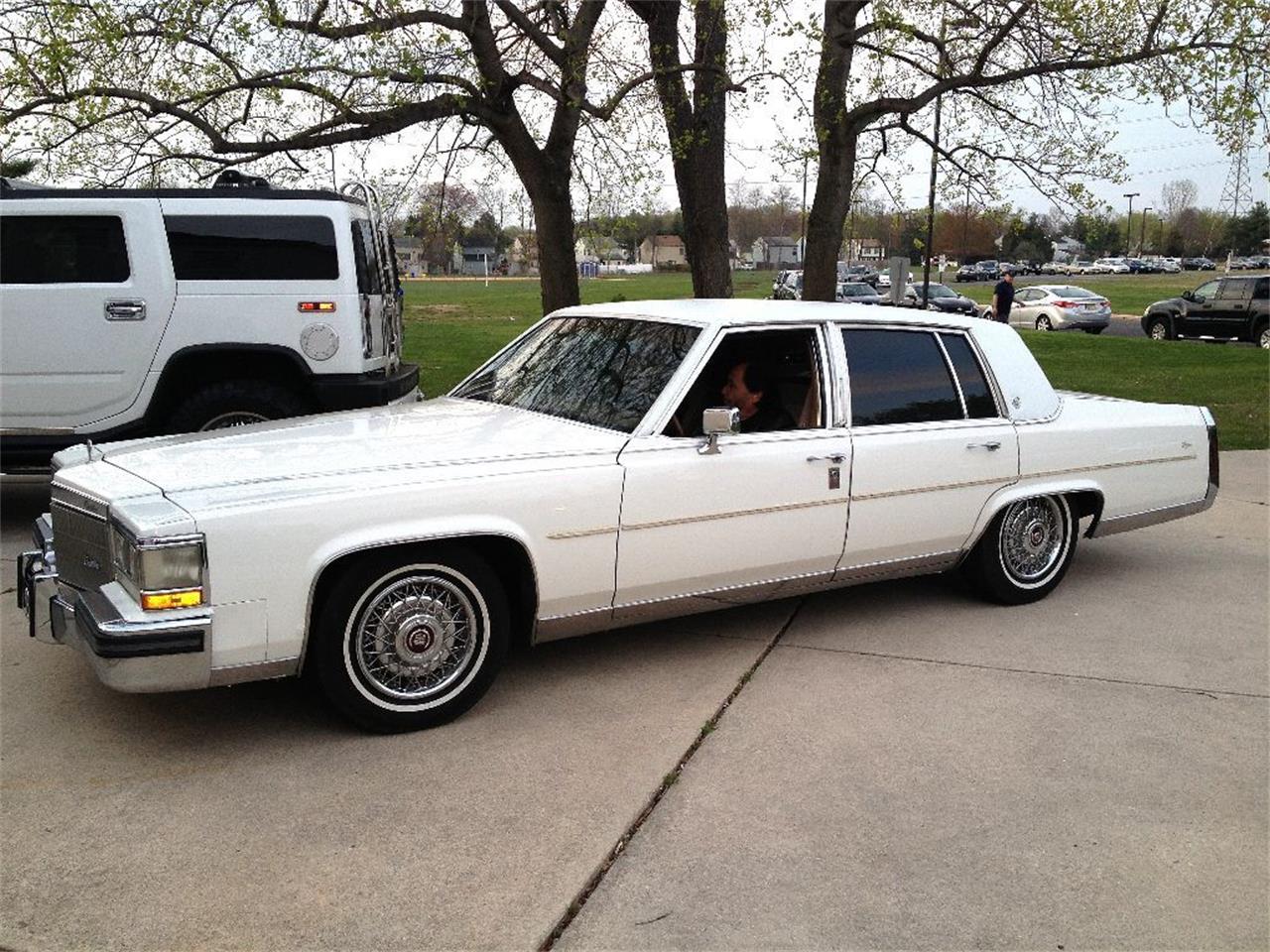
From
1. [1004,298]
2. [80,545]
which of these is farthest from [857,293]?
[80,545]

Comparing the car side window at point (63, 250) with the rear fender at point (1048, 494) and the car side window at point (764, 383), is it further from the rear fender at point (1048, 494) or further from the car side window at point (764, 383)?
the rear fender at point (1048, 494)

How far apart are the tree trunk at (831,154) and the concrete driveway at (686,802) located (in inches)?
339

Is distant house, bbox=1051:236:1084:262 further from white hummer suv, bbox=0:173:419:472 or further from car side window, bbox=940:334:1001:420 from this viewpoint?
car side window, bbox=940:334:1001:420

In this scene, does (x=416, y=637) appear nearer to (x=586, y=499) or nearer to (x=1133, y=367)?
(x=586, y=499)

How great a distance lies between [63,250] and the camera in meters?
7.13

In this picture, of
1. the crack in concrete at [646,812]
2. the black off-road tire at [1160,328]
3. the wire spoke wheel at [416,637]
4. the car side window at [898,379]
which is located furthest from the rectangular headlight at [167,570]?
the black off-road tire at [1160,328]

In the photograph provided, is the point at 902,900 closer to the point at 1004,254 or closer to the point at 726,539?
the point at 726,539

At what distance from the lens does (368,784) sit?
3682 mm

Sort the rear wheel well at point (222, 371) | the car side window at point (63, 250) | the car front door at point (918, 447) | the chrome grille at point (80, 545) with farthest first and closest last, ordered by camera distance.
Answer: the rear wheel well at point (222, 371), the car side window at point (63, 250), the car front door at point (918, 447), the chrome grille at point (80, 545)

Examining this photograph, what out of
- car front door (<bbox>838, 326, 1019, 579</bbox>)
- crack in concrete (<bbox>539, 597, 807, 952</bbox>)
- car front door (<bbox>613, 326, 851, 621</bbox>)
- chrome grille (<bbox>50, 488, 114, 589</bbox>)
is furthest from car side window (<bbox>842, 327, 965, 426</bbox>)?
chrome grille (<bbox>50, 488, 114, 589</bbox>)

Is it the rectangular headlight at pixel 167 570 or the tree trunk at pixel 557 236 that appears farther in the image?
the tree trunk at pixel 557 236

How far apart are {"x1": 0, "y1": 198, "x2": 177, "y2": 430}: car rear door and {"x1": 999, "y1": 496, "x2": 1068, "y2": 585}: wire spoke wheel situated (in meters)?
5.46

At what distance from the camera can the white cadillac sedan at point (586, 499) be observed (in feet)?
12.1

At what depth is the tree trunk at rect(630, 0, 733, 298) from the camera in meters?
12.1
